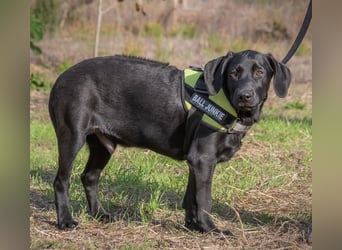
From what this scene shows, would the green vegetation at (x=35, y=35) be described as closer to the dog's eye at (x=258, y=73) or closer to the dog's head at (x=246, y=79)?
the dog's head at (x=246, y=79)

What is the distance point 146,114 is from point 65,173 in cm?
73

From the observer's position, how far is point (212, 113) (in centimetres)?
434

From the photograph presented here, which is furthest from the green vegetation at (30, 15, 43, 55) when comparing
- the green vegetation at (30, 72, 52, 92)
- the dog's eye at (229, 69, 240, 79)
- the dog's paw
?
the dog's eye at (229, 69, 240, 79)

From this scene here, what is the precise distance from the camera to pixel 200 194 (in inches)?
172

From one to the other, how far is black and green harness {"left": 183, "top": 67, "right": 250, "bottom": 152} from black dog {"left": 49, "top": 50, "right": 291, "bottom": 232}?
0.03m

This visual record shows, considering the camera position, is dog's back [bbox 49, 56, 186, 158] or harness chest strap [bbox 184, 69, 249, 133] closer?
harness chest strap [bbox 184, 69, 249, 133]

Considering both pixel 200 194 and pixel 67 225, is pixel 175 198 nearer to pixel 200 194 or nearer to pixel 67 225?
pixel 200 194

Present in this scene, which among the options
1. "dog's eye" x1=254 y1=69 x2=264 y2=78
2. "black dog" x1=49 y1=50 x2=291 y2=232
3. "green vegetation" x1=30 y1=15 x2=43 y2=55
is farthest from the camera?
"green vegetation" x1=30 y1=15 x2=43 y2=55

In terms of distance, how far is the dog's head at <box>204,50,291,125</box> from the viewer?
13.6 feet

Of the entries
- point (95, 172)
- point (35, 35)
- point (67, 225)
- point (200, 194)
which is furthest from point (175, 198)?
point (35, 35)

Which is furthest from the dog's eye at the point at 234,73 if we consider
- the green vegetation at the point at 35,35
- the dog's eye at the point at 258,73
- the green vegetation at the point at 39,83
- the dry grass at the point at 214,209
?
the green vegetation at the point at 39,83

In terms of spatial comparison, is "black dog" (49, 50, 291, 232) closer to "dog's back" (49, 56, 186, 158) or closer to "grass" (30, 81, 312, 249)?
"dog's back" (49, 56, 186, 158)
